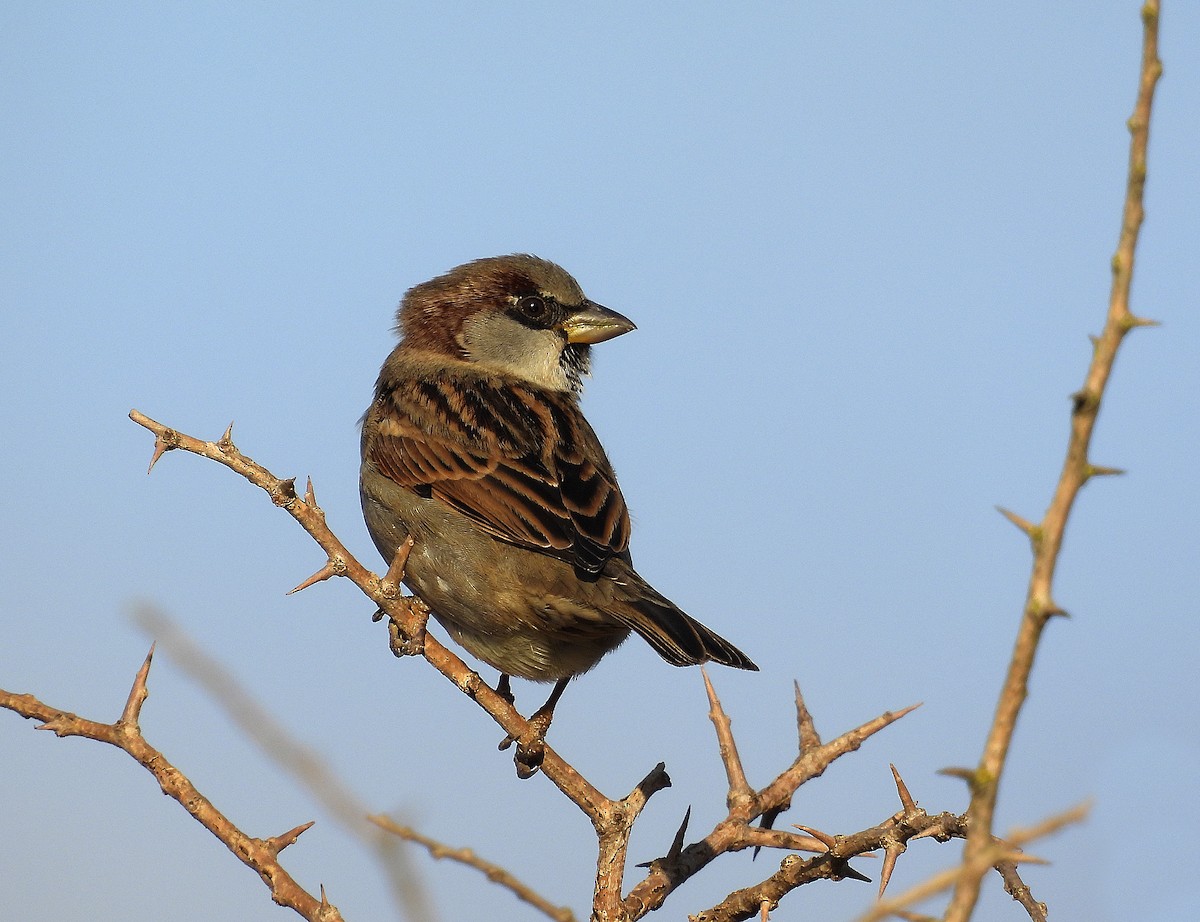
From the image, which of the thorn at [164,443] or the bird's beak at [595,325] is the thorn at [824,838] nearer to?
the thorn at [164,443]

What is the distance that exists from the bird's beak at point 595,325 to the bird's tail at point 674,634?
219 cm

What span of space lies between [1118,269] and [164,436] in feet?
9.16

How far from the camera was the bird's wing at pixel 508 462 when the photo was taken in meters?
5.06

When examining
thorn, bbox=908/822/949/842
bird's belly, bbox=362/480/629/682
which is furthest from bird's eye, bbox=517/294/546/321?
thorn, bbox=908/822/949/842

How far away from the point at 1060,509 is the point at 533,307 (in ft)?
17.0

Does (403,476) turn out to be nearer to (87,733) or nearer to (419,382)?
(419,382)

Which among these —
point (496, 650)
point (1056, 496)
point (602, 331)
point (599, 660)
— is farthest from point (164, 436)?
point (602, 331)

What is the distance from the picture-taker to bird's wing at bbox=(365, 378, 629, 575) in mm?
5059

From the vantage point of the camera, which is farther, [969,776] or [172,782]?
[172,782]

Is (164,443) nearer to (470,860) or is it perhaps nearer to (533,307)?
(470,860)

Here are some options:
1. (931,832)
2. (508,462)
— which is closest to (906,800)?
(931,832)

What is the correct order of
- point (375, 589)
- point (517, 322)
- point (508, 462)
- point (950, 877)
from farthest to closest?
1. point (517, 322)
2. point (508, 462)
3. point (375, 589)
4. point (950, 877)

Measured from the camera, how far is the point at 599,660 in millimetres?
5188

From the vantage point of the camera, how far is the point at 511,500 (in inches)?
203
